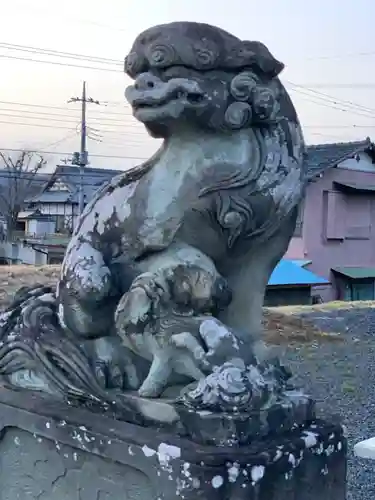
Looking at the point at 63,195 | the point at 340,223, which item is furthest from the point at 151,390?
the point at 63,195

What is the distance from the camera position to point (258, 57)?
187cm

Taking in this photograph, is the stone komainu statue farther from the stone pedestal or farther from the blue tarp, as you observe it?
the blue tarp

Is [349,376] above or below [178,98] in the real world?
below

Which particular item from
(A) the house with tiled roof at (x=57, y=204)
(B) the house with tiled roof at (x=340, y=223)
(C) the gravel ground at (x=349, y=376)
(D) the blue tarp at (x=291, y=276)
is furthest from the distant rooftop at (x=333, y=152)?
(A) the house with tiled roof at (x=57, y=204)

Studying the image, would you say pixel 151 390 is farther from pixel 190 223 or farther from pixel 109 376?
pixel 190 223

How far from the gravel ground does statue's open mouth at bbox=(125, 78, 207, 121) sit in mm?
1780

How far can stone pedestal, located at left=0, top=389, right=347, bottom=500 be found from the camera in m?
1.61

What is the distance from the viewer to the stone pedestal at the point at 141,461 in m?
1.61

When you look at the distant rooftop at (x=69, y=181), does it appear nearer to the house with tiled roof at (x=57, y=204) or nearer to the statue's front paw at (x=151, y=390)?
the house with tiled roof at (x=57, y=204)

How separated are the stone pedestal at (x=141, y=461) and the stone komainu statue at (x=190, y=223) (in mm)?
123

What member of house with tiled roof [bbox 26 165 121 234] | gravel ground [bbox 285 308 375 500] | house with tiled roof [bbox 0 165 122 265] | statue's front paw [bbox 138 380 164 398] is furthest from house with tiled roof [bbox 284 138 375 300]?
statue's front paw [bbox 138 380 164 398]

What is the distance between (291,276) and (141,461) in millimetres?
10673

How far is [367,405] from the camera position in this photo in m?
4.97

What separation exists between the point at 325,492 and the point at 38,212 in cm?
2598
